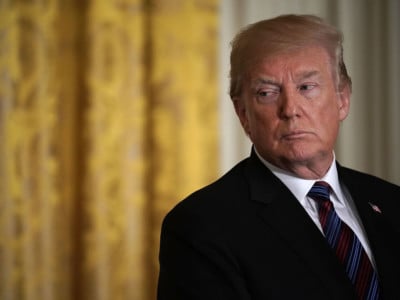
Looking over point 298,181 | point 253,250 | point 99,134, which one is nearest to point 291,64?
point 298,181

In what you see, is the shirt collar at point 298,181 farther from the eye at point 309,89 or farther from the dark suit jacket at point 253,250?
the eye at point 309,89

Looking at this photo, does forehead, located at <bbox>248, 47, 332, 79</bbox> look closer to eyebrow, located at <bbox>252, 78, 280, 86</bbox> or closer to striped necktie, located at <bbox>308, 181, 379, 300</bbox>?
eyebrow, located at <bbox>252, 78, 280, 86</bbox>

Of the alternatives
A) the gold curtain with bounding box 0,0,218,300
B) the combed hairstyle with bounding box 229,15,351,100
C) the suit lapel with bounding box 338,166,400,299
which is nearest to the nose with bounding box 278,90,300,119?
the combed hairstyle with bounding box 229,15,351,100

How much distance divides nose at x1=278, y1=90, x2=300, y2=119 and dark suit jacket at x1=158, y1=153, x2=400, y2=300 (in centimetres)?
17

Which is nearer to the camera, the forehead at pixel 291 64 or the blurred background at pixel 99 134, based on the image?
the forehead at pixel 291 64

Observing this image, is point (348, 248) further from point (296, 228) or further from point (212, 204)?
point (212, 204)

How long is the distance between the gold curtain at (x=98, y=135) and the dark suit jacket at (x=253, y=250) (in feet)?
3.12

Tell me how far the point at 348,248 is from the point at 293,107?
36 centimetres

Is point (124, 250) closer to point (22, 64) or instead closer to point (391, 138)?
point (22, 64)

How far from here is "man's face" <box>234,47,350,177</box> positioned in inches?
51.8

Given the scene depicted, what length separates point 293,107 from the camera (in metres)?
1.30

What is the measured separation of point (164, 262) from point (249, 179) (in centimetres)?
A: 30

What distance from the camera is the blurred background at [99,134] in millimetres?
2197

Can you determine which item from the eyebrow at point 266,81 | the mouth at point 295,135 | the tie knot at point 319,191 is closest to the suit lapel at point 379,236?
the tie knot at point 319,191
